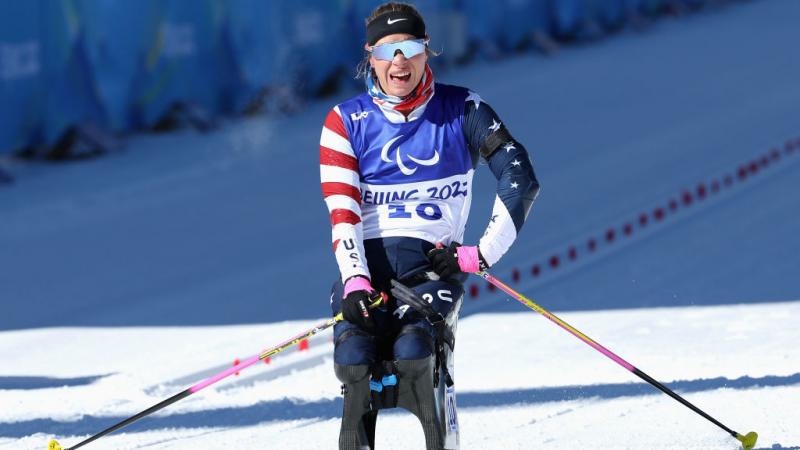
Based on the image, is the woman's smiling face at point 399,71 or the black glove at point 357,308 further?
the woman's smiling face at point 399,71

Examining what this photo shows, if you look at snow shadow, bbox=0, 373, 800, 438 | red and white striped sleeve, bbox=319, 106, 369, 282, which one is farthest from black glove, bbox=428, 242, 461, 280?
snow shadow, bbox=0, 373, 800, 438

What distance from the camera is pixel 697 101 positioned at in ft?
54.4

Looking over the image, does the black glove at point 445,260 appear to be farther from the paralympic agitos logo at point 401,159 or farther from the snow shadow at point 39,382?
the snow shadow at point 39,382

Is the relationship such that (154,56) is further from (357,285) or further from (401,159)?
(357,285)

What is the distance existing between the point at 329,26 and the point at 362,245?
12.1 meters

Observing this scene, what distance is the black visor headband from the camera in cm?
538

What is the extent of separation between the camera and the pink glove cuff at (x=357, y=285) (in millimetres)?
5141

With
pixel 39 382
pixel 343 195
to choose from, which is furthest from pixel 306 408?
pixel 343 195

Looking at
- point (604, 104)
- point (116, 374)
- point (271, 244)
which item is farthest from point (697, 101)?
point (116, 374)

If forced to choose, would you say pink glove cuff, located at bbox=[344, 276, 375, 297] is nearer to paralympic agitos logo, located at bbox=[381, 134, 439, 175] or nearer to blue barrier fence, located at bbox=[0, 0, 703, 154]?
paralympic agitos logo, located at bbox=[381, 134, 439, 175]

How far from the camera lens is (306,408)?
6973 millimetres

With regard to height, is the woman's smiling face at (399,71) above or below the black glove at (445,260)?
above

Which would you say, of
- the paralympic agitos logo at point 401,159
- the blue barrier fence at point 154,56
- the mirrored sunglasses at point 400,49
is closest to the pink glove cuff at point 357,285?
the paralympic agitos logo at point 401,159

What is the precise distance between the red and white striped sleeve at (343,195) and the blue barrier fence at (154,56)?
8253 mm
